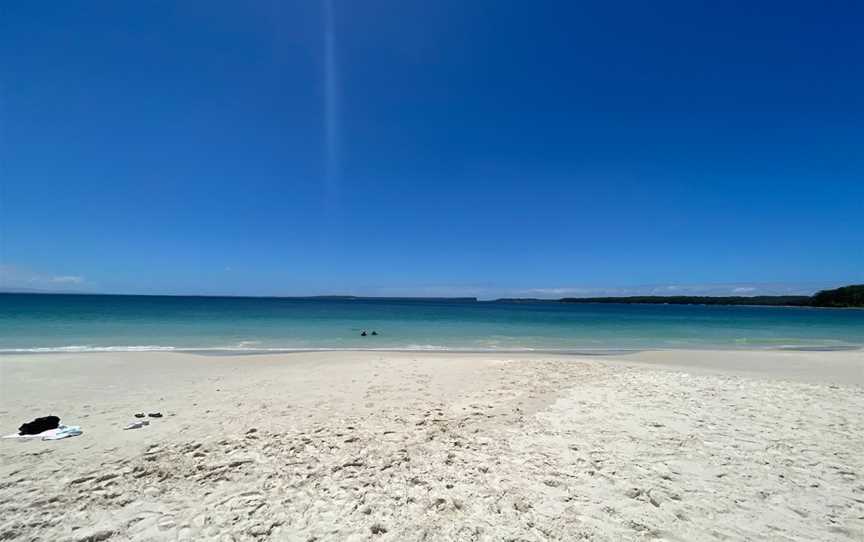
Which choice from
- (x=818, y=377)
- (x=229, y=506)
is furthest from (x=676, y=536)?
(x=818, y=377)

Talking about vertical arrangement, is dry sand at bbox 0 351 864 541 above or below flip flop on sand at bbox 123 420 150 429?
below

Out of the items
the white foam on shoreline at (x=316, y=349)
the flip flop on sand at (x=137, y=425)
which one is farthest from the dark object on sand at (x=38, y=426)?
the white foam on shoreline at (x=316, y=349)

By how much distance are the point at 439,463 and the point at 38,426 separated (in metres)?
6.41

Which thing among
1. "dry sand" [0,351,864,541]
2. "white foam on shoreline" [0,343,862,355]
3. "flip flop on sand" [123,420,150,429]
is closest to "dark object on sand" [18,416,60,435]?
"dry sand" [0,351,864,541]

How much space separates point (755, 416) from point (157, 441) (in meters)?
10.2

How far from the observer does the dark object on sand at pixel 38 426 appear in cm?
577

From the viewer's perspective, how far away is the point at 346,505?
12.8 feet

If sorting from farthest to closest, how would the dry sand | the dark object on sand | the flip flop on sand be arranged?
the flip flop on sand < the dark object on sand < the dry sand

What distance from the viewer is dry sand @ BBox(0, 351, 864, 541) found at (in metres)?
3.61

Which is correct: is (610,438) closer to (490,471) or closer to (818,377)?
(490,471)

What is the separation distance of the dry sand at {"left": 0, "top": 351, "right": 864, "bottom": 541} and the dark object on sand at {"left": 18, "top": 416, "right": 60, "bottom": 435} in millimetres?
398

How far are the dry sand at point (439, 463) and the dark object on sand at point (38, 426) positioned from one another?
1.30 ft

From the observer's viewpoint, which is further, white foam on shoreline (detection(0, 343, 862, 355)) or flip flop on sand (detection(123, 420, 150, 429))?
white foam on shoreline (detection(0, 343, 862, 355))

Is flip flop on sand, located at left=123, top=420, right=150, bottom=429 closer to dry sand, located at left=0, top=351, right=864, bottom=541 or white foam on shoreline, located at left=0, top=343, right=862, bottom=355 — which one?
dry sand, located at left=0, top=351, right=864, bottom=541
